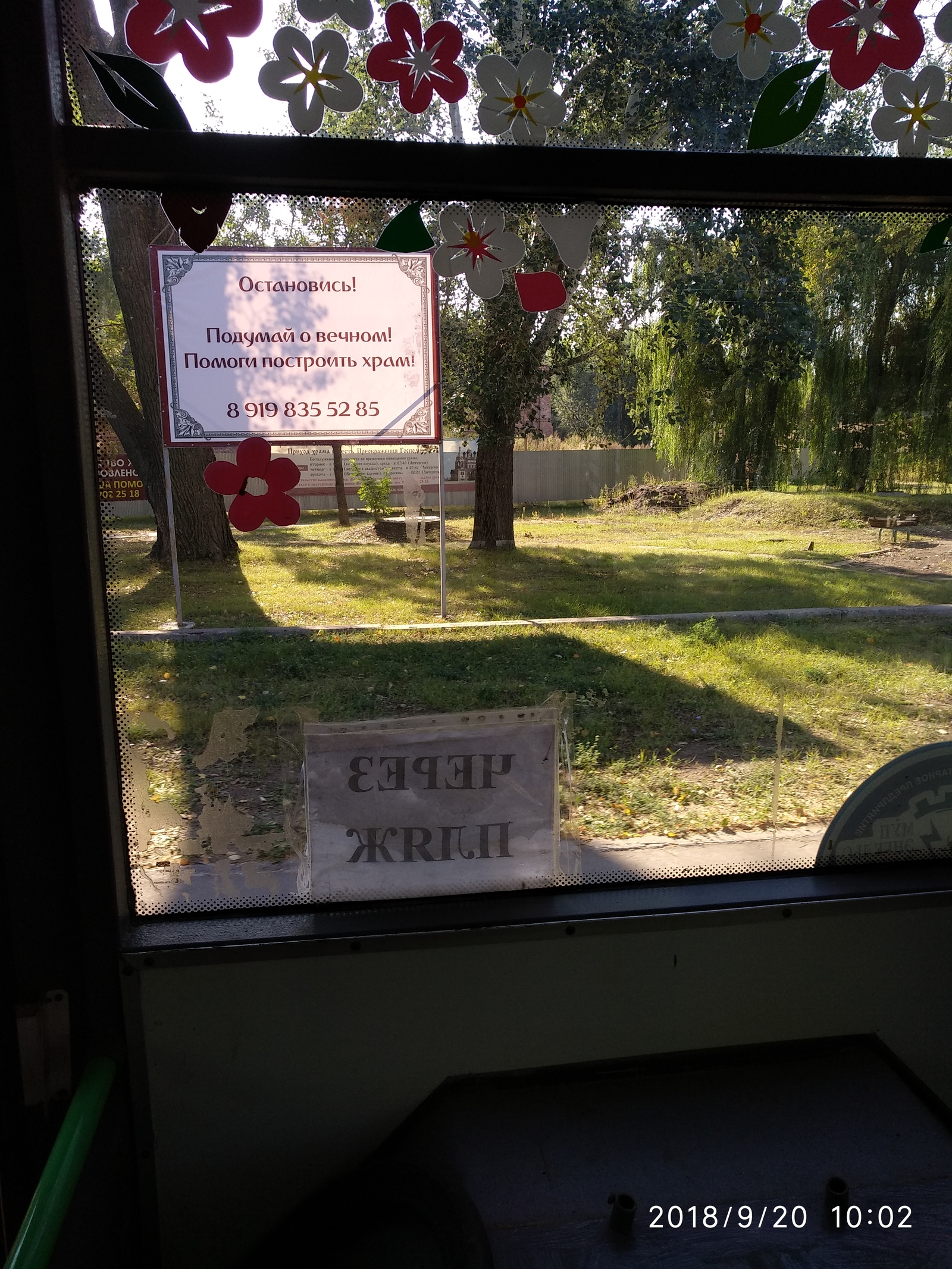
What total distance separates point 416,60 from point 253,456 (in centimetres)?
58

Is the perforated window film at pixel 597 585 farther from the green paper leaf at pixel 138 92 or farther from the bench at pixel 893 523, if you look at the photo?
the green paper leaf at pixel 138 92

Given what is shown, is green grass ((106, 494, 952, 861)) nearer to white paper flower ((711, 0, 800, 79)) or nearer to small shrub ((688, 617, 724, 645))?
small shrub ((688, 617, 724, 645))

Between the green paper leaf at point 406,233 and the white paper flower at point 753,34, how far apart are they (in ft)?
1.59

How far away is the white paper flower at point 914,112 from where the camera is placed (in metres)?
1.17

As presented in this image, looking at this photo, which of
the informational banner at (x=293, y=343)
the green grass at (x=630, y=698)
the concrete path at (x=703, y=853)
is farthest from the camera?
the concrete path at (x=703, y=853)

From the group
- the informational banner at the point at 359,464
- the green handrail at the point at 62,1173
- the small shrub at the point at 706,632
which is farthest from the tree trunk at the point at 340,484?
the green handrail at the point at 62,1173

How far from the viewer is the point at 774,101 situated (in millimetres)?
1146

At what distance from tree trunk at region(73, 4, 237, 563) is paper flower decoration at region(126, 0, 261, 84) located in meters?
0.03

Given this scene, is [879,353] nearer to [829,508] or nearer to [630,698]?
[829,508]

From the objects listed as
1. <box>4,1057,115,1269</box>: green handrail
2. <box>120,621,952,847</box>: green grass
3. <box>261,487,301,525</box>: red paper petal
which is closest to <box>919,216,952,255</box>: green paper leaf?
<box>120,621,952,847</box>: green grass

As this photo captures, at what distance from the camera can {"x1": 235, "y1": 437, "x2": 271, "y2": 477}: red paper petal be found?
3.79ft

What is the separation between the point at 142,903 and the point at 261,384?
80cm

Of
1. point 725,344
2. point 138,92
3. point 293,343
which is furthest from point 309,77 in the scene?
point 725,344

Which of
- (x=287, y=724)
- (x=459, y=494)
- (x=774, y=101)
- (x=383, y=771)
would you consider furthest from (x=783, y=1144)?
(x=774, y=101)
